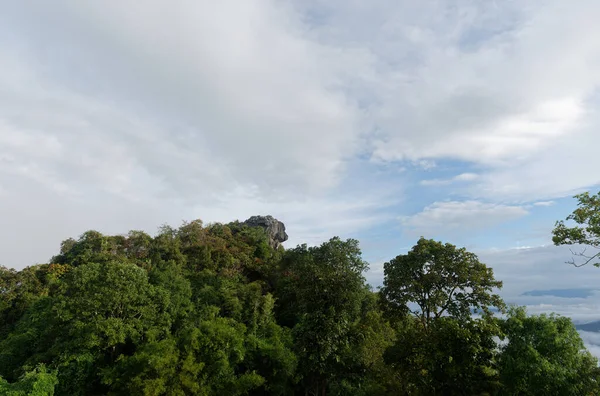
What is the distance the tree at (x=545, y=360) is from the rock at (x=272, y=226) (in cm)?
4155

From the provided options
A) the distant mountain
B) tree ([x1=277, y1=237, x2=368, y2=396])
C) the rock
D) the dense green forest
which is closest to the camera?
the dense green forest

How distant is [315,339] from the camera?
16703 millimetres

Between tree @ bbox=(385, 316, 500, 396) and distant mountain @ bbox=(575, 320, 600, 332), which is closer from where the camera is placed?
tree @ bbox=(385, 316, 500, 396)

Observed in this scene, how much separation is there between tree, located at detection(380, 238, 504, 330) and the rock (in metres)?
37.9

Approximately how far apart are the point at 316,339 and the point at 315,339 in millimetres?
142

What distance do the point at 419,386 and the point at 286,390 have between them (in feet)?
34.5

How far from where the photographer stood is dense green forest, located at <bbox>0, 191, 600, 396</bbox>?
13859mm

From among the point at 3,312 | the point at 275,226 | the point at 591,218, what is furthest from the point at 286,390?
the point at 275,226

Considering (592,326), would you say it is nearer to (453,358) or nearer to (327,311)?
(453,358)

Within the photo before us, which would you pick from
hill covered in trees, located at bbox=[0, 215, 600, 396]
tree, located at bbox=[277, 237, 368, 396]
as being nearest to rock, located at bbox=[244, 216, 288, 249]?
hill covered in trees, located at bbox=[0, 215, 600, 396]

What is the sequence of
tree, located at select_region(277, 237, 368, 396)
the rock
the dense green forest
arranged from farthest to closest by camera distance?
the rock < tree, located at select_region(277, 237, 368, 396) < the dense green forest

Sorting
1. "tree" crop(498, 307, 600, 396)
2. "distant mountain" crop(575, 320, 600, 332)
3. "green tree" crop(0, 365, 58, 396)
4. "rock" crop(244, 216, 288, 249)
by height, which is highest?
"rock" crop(244, 216, 288, 249)

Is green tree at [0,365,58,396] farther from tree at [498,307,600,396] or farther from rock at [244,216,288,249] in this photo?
rock at [244,216,288,249]

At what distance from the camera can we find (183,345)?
1911cm
